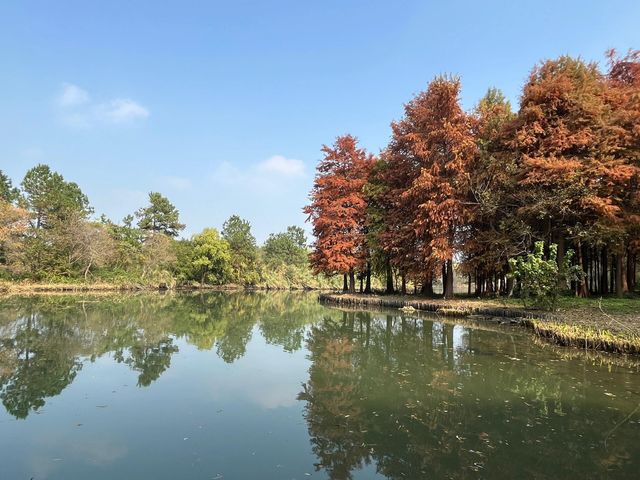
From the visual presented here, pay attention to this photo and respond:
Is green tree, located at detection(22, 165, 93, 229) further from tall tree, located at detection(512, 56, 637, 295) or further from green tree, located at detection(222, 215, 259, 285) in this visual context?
tall tree, located at detection(512, 56, 637, 295)

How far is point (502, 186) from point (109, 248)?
36155mm

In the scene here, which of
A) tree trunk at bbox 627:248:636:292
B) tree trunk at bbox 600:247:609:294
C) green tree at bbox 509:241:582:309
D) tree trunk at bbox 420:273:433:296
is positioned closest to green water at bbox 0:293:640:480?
green tree at bbox 509:241:582:309

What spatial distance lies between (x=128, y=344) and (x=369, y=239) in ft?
56.0

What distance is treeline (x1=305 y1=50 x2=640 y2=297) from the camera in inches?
658

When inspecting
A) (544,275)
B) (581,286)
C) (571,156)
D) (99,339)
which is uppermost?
(571,156)

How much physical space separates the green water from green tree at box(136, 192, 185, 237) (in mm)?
41719

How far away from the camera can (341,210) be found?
27.1 metres

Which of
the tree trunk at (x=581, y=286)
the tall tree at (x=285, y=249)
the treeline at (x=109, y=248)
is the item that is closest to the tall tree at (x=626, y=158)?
the tree trunk at (x=581, y=286)

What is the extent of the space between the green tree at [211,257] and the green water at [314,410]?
35725 mm

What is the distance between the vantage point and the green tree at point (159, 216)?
51625 millimetres

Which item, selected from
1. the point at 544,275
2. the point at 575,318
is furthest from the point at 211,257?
the point at 575,318

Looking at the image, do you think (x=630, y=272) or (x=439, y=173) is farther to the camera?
(x=630, y=272)

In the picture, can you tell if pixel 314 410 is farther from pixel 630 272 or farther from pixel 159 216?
pixel 159 216

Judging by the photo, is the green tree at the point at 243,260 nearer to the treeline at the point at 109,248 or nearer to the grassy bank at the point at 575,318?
the treeline at the point at 109,248
